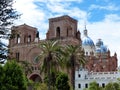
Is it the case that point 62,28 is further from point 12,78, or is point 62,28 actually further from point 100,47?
point 12,78

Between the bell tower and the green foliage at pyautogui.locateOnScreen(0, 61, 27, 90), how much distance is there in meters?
52.4

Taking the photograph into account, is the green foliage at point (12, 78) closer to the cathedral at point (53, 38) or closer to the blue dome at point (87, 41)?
the cathedral at point (53, 38)

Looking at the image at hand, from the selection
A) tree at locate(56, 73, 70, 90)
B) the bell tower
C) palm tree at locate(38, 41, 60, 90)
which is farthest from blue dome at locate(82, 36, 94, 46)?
palm tree at locate(38, 41, 60, 90)

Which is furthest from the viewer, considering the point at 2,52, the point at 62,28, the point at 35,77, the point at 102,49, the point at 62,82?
the point at 102,49

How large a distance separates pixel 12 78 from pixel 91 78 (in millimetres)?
51470

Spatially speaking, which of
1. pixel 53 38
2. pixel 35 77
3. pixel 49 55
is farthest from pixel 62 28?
pixel 49 55

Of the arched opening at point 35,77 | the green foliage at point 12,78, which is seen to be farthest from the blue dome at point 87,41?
the green foliage at point 12,78

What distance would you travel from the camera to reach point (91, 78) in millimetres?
84125

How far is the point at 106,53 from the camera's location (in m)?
108

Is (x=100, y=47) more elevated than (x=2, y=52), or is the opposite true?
(x=100, y=47)

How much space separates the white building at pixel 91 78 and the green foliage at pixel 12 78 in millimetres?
48653

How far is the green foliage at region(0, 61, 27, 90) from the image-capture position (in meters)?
33.8

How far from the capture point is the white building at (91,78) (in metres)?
81.7

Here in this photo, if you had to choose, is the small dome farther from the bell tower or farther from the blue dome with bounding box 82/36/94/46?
the bell tower
